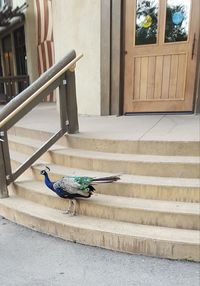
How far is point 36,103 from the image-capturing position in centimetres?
313

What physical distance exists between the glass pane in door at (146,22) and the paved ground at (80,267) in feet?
10.8

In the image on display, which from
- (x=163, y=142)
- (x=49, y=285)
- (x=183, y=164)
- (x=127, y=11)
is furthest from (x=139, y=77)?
(x=49, y=285)

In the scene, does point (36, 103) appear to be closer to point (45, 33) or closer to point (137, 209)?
point (137, 209)

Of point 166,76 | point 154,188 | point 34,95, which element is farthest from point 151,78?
point 154,188

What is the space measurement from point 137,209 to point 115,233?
29 cm

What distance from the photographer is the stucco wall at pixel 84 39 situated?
4.69m

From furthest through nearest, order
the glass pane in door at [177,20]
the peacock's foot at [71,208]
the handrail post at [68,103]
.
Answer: the glass pane in door at [177,20] → the handrail post at [68,103] → the peacock's foot at [71,208]

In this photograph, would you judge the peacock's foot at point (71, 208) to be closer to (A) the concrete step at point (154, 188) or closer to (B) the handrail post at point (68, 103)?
(A) the concrete step at point (154, 188)

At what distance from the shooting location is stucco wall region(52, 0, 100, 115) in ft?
15.4

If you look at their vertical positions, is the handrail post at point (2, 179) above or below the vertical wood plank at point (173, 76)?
below

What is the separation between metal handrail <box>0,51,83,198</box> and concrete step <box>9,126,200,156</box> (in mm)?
194

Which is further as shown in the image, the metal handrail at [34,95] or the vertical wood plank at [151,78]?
the vertical wood plank at [151,78]

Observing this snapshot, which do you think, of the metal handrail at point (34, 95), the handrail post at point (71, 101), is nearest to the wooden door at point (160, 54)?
the handrail post at point (71, 101)

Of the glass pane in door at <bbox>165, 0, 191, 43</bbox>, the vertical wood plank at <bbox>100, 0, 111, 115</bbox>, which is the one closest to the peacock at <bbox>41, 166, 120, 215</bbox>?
the vertical wood plank at <bbox>100, 0, 111, 115</bbox>
